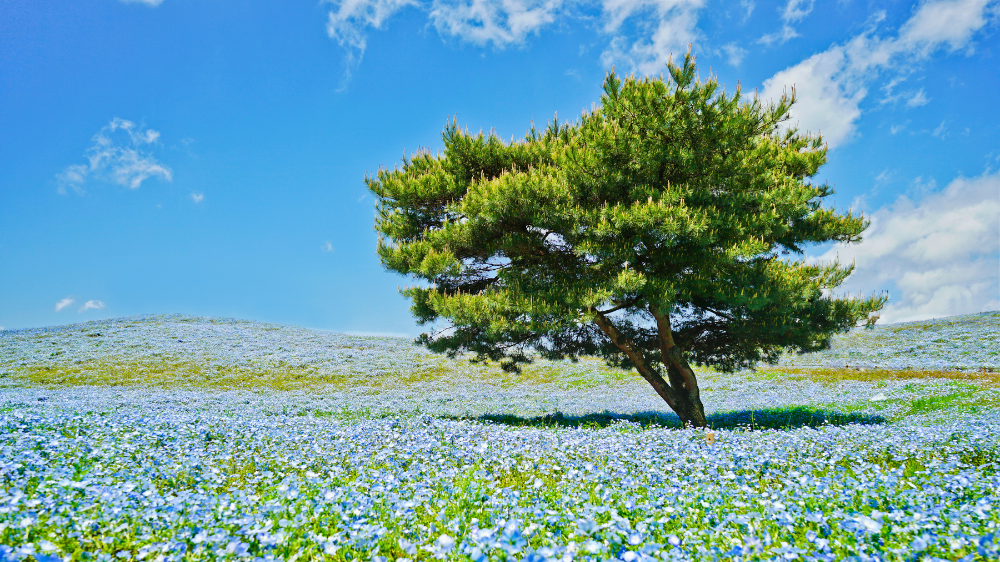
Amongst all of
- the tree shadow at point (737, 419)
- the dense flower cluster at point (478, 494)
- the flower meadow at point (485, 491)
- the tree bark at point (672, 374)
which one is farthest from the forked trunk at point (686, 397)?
the dense flower cluster at point (478, 494)

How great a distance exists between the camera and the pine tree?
1331 centimetres

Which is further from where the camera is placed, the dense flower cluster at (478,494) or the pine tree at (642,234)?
the pine tree at (642,234)

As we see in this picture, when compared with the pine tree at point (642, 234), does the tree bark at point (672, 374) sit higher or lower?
lower

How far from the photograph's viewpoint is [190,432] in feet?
31.7

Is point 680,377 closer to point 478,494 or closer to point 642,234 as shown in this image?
point 642,234

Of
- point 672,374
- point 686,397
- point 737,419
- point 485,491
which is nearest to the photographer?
point 485,491

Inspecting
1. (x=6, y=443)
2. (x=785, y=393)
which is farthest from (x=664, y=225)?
(x=785, y=393)

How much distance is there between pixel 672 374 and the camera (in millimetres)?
16062

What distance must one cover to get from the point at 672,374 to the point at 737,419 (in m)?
4.12

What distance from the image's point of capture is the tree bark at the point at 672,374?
1538 cm

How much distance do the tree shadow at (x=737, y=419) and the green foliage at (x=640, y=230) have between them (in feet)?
7.95

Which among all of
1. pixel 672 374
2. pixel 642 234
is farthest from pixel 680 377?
pixel 642 234

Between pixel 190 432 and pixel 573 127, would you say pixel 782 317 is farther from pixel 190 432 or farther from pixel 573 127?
pixel 190 432

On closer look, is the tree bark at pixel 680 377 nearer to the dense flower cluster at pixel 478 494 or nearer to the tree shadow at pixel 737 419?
the tree shadow at pixel 737 419
